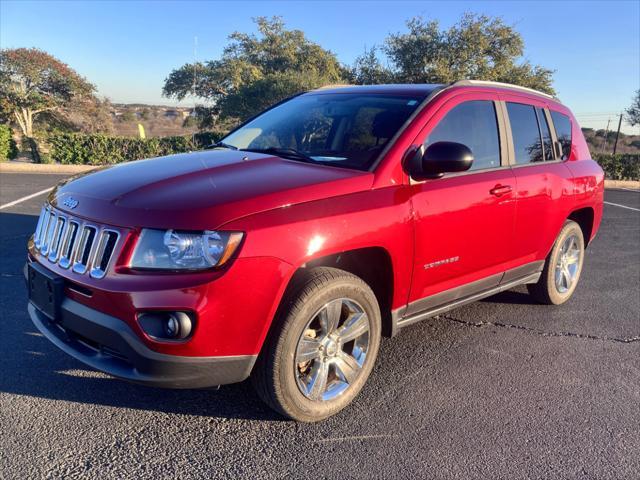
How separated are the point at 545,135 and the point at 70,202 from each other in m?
3.81

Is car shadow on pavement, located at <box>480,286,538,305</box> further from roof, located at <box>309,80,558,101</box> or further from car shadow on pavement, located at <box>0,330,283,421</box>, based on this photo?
car shadow on pavement, located at <box>0,330,283,421</box>

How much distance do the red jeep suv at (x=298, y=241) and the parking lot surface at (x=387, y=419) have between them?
28 cm

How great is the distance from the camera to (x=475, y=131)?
3889 millimetres

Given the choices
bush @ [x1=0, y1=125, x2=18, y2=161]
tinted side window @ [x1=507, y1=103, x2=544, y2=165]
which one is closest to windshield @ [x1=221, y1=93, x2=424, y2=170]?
tinted side window @ [x1=507, y1=103, x2=544, y2=165]

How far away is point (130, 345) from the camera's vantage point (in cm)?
251

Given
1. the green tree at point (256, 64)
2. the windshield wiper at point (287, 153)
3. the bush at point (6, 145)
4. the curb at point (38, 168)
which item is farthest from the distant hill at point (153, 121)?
the windshield wiper at point (287, 153)

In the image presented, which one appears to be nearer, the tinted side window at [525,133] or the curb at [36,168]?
the tinted side window at [525,133]

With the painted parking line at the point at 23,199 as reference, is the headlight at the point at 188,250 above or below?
above

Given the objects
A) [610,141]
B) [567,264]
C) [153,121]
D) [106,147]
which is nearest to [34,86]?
[106,147]

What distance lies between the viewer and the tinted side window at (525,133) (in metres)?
4.25

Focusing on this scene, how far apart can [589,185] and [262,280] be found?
12.5ft

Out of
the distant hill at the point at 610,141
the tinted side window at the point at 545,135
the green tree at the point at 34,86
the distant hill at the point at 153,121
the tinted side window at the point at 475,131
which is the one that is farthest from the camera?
the distant hill at the point at 610,141

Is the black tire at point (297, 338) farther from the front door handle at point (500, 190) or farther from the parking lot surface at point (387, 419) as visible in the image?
the front door handle at point (500, 190)

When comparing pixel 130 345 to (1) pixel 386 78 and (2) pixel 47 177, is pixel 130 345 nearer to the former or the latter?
(2) pixel 47 177
